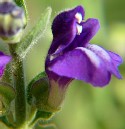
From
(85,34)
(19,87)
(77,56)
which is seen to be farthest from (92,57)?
(19,87)

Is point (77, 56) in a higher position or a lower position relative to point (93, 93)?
higher

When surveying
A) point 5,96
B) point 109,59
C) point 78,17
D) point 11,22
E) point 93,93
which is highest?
point 11,22

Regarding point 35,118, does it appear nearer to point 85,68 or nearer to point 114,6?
point 85,68

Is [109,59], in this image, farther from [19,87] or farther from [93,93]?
[93,93]

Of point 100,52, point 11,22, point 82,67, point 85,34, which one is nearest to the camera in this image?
point 11,22

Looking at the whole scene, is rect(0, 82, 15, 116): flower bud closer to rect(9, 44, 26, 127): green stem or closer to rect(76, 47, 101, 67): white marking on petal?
rect(9, 44, 26, 127): green stem

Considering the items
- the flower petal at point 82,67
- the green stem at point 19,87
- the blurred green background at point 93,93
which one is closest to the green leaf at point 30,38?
the green stem at point 19,87

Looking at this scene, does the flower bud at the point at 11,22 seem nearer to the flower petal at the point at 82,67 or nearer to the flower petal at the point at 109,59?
the flower petal at the point at 82,67
